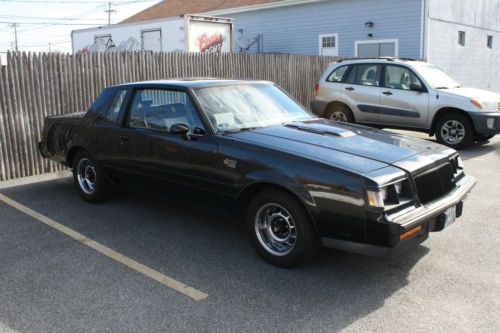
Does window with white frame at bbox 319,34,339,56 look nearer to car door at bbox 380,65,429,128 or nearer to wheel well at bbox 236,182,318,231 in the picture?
car door at bbox 380,65,429,128

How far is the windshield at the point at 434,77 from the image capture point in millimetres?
10133

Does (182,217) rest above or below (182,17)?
below

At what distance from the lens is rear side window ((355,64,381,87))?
35.0 ft

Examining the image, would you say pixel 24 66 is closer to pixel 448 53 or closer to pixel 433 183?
pixel 433 183

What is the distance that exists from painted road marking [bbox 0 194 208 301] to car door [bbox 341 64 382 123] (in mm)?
7337

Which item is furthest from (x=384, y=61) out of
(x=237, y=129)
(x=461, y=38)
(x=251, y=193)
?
(x=461, y=38)

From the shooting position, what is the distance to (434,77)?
10.4 meters

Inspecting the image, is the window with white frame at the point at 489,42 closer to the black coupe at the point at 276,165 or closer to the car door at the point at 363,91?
the car door at the point at 363,91

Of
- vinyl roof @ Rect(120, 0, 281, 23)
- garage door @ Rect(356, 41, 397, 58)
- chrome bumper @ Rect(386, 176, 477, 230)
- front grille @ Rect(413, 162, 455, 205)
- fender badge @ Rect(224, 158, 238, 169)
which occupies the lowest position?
chrome bumper @ Rect(386, 176, 477, 230)

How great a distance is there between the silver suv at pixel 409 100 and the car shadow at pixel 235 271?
598cm

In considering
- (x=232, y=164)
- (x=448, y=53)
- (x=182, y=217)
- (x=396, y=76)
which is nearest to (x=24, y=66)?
(x=182, y=217)

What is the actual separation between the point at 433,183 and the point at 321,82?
779 centimetres

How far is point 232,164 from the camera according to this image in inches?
172

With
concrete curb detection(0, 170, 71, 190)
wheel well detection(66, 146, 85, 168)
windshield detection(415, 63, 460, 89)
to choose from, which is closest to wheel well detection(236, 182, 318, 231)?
wheel well detection(66, 146, 85, 168)
